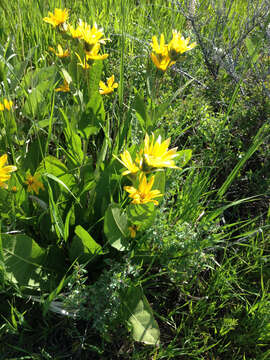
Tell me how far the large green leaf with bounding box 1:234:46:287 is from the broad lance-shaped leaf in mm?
307

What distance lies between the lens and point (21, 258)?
99cm

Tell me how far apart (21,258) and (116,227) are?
0.31 metres

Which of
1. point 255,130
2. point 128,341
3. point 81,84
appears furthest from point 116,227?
point 255,130

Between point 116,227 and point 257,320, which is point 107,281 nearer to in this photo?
point 116,227

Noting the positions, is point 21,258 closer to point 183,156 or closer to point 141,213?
point 141,213

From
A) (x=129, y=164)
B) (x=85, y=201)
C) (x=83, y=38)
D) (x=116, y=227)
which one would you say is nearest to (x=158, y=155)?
(x=129, y=164)

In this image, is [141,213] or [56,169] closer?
[141,213]

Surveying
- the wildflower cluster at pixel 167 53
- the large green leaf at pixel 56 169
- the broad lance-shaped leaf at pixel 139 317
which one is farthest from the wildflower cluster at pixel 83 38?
the broad lance-shaped leaf at pixel 139 317

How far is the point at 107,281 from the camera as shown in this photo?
1.02m

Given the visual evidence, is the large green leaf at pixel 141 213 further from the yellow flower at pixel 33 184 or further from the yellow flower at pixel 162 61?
the yellow flower at pixel 162 61

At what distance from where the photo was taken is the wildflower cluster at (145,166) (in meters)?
0.88

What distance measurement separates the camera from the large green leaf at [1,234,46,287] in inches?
38.1

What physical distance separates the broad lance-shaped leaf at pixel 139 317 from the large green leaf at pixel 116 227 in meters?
0.16

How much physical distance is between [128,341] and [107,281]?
246 millimetres
